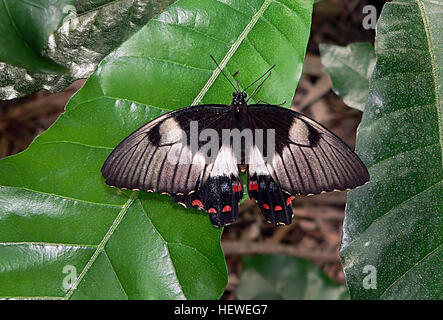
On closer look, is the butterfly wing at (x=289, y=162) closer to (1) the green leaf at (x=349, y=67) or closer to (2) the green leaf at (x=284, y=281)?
(1) the green leaf at (x=349, y=67)


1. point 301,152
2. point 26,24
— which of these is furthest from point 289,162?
point 26,24

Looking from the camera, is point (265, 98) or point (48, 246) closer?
point (48, 246)

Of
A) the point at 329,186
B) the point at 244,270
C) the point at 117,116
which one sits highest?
the point at 117,116

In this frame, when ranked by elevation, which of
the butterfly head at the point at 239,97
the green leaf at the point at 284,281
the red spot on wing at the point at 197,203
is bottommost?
the green leaf at the point at 284,281

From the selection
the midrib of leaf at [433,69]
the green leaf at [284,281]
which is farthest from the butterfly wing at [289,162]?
the green leaf at [284,281]

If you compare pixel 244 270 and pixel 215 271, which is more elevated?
pixel 215 271
